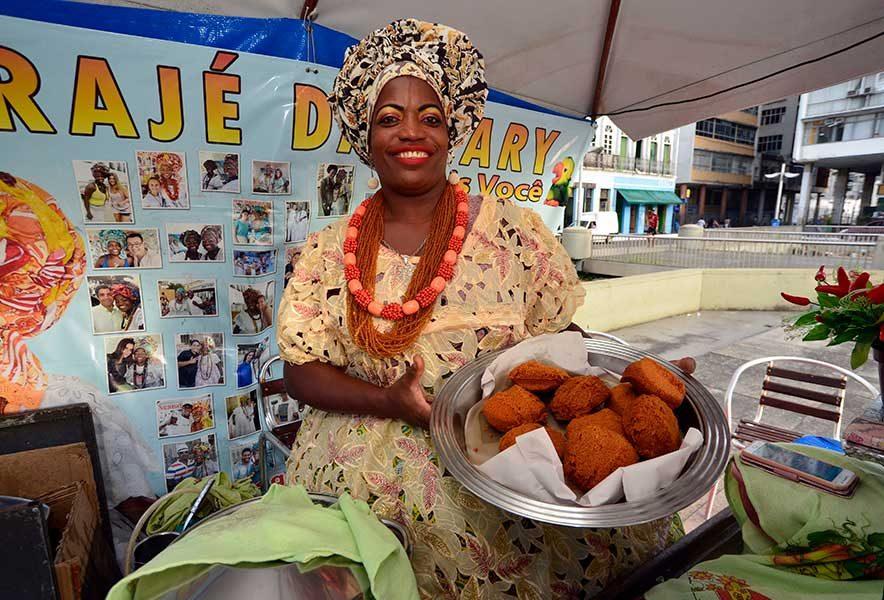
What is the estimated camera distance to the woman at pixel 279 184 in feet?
7.54

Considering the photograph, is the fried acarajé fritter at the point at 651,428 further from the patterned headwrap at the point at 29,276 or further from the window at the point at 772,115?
the window at the point at 772,115

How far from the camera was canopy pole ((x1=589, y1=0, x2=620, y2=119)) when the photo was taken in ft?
8.50

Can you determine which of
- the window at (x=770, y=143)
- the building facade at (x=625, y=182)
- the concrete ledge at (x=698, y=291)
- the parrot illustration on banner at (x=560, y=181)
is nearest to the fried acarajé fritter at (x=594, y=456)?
the parrot illustration on banner at (x=560, y=181)

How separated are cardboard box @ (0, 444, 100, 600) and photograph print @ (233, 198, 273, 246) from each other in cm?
108

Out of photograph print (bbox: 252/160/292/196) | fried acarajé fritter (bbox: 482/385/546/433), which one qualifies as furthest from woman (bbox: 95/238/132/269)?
fried acarajé fritter (bbox: 482/385/546/433)

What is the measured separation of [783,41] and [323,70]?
A: 7.98ft

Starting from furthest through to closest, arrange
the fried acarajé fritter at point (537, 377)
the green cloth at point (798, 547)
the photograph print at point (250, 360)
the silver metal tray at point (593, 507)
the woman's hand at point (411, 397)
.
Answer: the photograph print at point (250, 360) → the fried acarajé fritter at point (537, 377) → the woman's hand at point (411, 397) → the green cloth at point (798, 547) → the silver metal tray at point (593, 507)

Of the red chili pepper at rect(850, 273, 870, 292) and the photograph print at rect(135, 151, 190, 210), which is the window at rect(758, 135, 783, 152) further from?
the photograph print at rect(135, 151, 190, 210)

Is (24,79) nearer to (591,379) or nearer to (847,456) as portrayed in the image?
(591,379)

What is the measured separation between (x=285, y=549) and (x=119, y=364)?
171 cm

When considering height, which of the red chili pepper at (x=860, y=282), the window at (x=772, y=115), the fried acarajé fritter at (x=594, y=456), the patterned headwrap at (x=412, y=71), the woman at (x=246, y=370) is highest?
the window at (x=772, y=115)

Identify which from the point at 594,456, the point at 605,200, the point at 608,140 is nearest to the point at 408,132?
the point at 594,456

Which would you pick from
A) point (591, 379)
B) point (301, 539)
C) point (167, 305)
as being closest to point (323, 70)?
point (167, 305)

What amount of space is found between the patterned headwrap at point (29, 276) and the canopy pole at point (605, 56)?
2.81 metres
